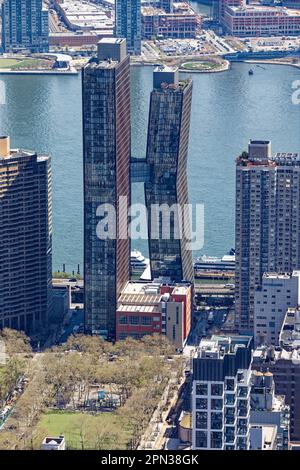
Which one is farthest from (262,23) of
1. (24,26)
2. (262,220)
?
(262,220)

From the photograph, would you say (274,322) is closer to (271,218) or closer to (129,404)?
(271,218)

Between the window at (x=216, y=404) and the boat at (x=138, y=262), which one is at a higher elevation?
the window at (x=216, y=404)

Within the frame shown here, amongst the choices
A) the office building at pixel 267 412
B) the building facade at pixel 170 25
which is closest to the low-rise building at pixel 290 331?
the office building at pixel 267 412

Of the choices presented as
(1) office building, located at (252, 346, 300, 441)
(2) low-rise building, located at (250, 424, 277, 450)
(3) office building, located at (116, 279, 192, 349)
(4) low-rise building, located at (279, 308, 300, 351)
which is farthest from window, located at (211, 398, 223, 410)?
(3) office building, located at (116, 279, 192, 349)

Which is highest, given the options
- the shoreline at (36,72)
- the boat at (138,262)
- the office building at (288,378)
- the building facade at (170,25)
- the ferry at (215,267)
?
the building facade at (170,25)

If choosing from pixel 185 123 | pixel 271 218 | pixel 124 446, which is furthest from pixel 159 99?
pixel 124 446

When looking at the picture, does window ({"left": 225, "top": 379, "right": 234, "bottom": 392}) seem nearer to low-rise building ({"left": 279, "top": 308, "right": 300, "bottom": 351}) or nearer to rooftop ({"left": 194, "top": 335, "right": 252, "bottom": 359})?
rooftop ({"left": 194, "top": 335, "right": 252, "bottom": 359})

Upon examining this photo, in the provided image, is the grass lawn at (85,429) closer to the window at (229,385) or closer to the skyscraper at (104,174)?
the window at (229,385)
